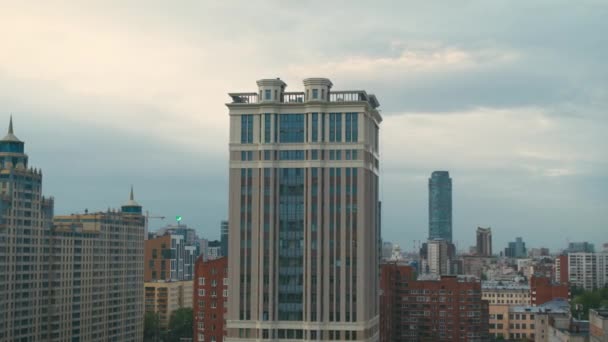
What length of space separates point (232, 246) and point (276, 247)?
5023 mm

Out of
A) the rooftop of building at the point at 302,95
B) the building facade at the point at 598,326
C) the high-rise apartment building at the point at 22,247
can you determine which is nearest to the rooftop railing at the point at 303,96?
the rooftop of building at the point at 302,95

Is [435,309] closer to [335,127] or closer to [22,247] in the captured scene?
[22,247]

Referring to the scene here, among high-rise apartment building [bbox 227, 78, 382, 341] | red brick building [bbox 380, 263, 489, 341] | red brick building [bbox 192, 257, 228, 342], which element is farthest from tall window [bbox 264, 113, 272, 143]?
red brick building [bbox 380, 263, 489, 341]

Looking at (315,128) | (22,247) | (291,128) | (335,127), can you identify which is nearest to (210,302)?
(22,247)

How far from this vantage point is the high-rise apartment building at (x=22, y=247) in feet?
461

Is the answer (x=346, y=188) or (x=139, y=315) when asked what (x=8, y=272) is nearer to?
(x=139, y=315)

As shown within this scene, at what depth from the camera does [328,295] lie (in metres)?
92.4

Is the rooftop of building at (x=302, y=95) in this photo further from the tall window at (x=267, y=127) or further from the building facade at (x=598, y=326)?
the building facade at (x=598, y=326)

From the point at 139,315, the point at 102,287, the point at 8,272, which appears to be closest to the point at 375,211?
the point at 8,272

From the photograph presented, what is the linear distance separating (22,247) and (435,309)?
82252 millimetres

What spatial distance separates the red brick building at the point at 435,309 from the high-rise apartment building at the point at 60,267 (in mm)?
57629

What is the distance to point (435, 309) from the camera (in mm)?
173875

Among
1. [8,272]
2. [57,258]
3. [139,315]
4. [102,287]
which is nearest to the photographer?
[8,272]

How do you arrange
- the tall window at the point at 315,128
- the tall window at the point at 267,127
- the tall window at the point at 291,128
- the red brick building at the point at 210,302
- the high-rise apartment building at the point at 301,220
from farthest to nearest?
1. the red brick building at the point at 210,302
2. the tall window at the point at 267,127
3. the tall window at the point at 291,128
4. the tall window at the point at 315,128
5. the high-rise apartment building at the point at 301,220
